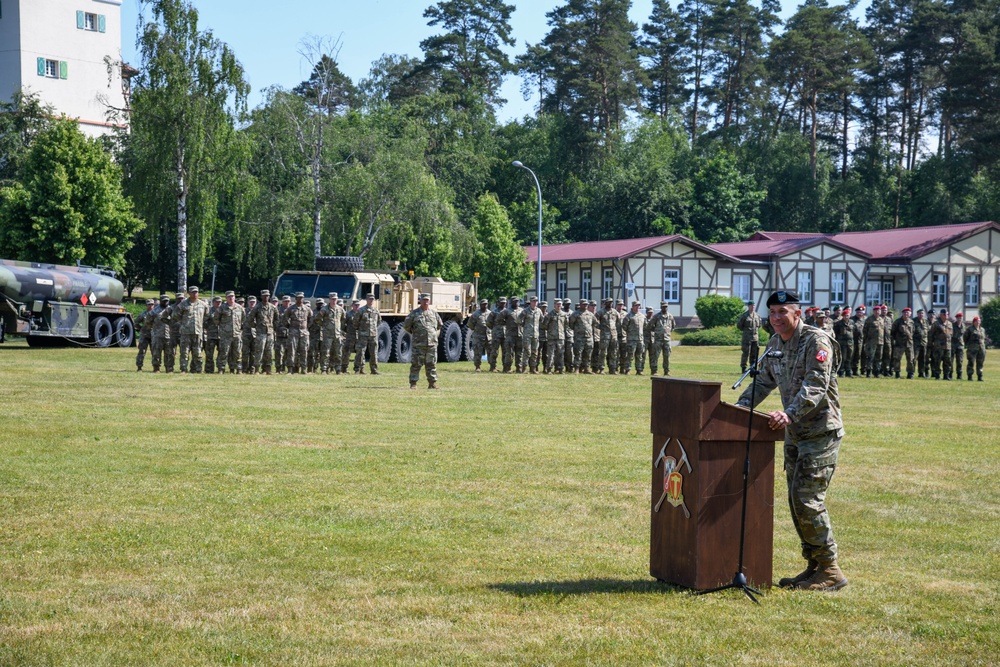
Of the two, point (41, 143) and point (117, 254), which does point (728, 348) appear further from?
point (41, 143)

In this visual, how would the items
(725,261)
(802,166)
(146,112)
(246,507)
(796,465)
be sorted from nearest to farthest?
(796,465)
(246,507)
(146,112)
(725,261)
(802,166)

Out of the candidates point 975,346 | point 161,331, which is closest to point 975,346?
point 975,346

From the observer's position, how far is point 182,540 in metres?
8.28

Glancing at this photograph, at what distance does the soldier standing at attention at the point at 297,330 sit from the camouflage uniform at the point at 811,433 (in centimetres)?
1971

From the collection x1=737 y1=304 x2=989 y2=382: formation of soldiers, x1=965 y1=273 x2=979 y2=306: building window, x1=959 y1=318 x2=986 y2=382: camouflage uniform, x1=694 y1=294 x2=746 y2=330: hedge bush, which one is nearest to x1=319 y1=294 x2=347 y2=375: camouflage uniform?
x1=737 y1=304 x2=989 y2=382: formation of soldiers

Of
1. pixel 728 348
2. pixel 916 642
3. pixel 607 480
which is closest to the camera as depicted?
pixel 916 642

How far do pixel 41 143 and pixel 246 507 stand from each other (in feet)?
151

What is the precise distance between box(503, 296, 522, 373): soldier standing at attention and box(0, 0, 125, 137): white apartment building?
43.0m

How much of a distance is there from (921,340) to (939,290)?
2915 cm

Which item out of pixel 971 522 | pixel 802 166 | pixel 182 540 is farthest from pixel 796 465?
pixel 802 166

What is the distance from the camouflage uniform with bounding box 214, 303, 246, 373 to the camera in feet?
82.5

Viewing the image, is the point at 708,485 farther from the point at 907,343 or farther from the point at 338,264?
the point at 907,343

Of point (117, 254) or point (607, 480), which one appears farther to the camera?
point (117, 254)

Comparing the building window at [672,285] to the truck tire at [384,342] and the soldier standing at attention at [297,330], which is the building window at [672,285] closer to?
the truck tire at [384,342]
